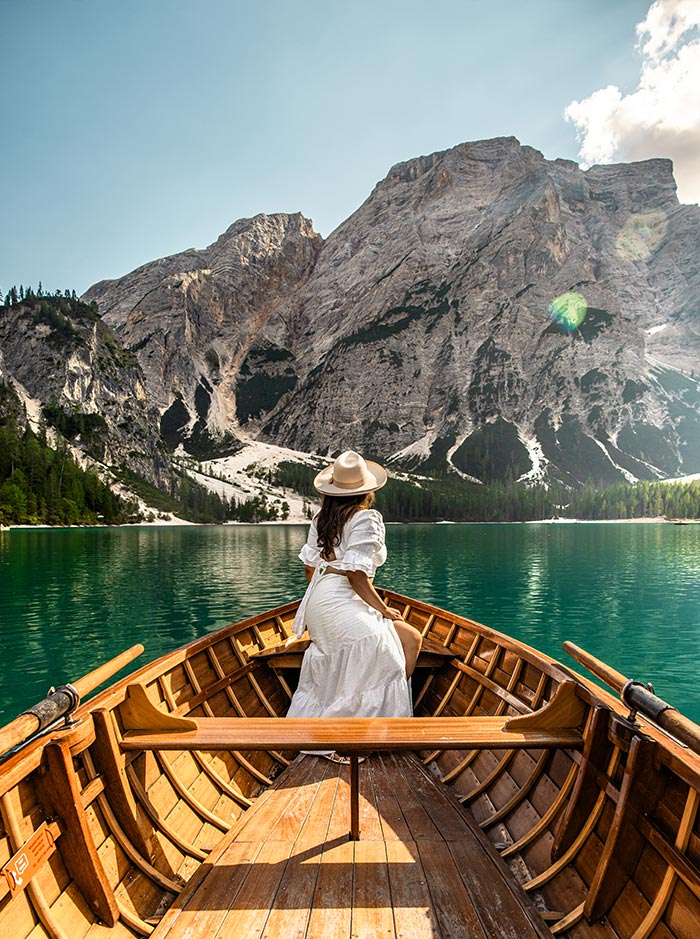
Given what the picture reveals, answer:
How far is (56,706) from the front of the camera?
4.09 m

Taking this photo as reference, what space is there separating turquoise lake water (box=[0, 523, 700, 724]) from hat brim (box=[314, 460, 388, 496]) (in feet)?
44.2

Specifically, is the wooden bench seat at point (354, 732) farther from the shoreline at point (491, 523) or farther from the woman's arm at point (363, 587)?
the shoreline at point (491, 523)

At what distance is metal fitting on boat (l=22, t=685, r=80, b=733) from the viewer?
3.94 m

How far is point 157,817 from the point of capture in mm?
4898

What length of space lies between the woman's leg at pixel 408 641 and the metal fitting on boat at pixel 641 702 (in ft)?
11.0

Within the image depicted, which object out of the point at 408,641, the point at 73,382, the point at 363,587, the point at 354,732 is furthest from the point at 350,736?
the point at 73,382

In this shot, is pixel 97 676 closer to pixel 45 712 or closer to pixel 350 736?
pixel 45 712

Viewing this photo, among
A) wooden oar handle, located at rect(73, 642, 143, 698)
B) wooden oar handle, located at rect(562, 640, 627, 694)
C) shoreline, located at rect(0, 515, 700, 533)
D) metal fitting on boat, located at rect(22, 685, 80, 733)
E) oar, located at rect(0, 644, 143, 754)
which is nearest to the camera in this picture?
oar, located at rect(0, 644, 143, 754)

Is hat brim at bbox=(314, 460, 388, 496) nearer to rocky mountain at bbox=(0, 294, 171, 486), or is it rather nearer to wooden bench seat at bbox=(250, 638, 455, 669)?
wooden bench seat at bbox=(250, 638, 455, 669)

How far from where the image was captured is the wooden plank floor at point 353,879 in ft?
13.1

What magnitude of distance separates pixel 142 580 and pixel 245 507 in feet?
511

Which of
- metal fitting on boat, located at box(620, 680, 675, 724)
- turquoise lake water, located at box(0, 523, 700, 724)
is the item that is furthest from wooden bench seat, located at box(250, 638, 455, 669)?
turquoise lake water, located at box(0, 523, 700, 724)

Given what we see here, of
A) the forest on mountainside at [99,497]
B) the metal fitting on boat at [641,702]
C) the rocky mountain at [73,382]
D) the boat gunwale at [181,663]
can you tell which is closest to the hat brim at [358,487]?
the boat gunwale at [181,663]

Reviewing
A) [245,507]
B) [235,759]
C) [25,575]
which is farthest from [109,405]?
[235,759]
